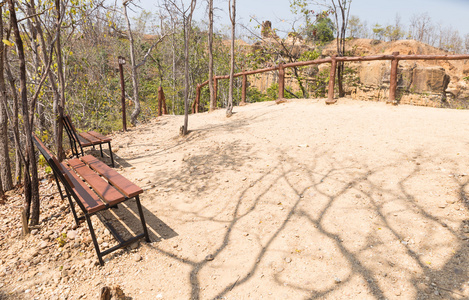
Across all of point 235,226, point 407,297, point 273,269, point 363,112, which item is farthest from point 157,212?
point 363,112

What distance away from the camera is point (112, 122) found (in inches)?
515

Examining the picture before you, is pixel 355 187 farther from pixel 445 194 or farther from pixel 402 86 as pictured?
pixel 402 86

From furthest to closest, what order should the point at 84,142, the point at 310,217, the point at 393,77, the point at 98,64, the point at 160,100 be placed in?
1. the point at 98,64
2. the point at 160,100
3. the point at 393,77
4. the point at 84,142
5. the point at 310,217

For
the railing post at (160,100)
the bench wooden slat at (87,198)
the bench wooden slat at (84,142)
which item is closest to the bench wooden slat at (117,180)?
the bench wooden slat at (87,198)

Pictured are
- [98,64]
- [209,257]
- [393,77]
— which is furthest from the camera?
[98,64]

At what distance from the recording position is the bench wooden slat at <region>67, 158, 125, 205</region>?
2.68 metres

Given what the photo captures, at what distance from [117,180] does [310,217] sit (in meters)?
2.20

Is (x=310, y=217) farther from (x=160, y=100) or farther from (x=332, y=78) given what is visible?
(x=160, y=100)

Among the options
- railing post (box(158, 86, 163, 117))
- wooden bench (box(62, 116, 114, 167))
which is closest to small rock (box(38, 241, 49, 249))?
wooden bench (box(62, 116, 114, 167))

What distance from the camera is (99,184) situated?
306cm

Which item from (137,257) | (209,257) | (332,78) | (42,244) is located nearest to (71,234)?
(42,244)

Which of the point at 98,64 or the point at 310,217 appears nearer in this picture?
the point at 310,217

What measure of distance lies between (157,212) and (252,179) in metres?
1.37

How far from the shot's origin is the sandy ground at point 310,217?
2234 mm
